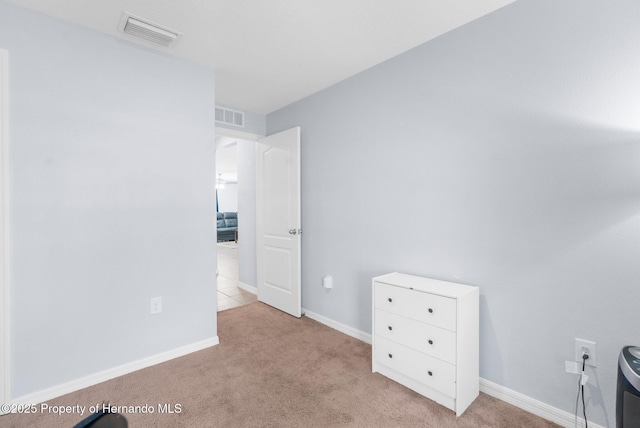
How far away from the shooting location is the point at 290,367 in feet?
7.48

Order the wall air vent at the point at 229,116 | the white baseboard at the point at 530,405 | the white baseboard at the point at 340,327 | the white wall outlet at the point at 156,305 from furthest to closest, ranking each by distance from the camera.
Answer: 1. the wall air vent at the point at 229,116
2. the white baseboard at the point at 340,327
3. the white wall outlet at the point at 156,305
4. the white baseboard at the point at 530,405

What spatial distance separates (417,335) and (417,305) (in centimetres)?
20

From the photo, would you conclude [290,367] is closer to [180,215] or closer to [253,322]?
[253,322]

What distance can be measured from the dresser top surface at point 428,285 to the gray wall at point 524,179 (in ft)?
0.28

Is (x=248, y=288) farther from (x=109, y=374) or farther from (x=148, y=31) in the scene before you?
(x=148, y=31)

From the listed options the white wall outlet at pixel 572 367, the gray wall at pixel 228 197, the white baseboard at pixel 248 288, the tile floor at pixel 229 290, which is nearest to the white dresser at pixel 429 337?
the white wall outlet at pixel 572 367

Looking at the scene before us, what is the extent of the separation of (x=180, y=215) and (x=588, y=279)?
276 centimetres

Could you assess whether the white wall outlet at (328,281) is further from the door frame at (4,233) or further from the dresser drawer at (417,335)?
the door frame at (4,233)

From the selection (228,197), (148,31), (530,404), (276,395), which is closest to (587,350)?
(530,404)

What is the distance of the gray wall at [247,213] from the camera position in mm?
4227

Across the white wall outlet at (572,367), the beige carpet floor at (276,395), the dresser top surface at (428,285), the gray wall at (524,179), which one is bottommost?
the beige carpet floor at (276,395)

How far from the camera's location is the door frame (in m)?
1.78

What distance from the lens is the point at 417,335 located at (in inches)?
77.0

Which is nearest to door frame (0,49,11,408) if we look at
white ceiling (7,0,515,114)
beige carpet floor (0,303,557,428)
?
beige carpet floor (0,303,557,428)
